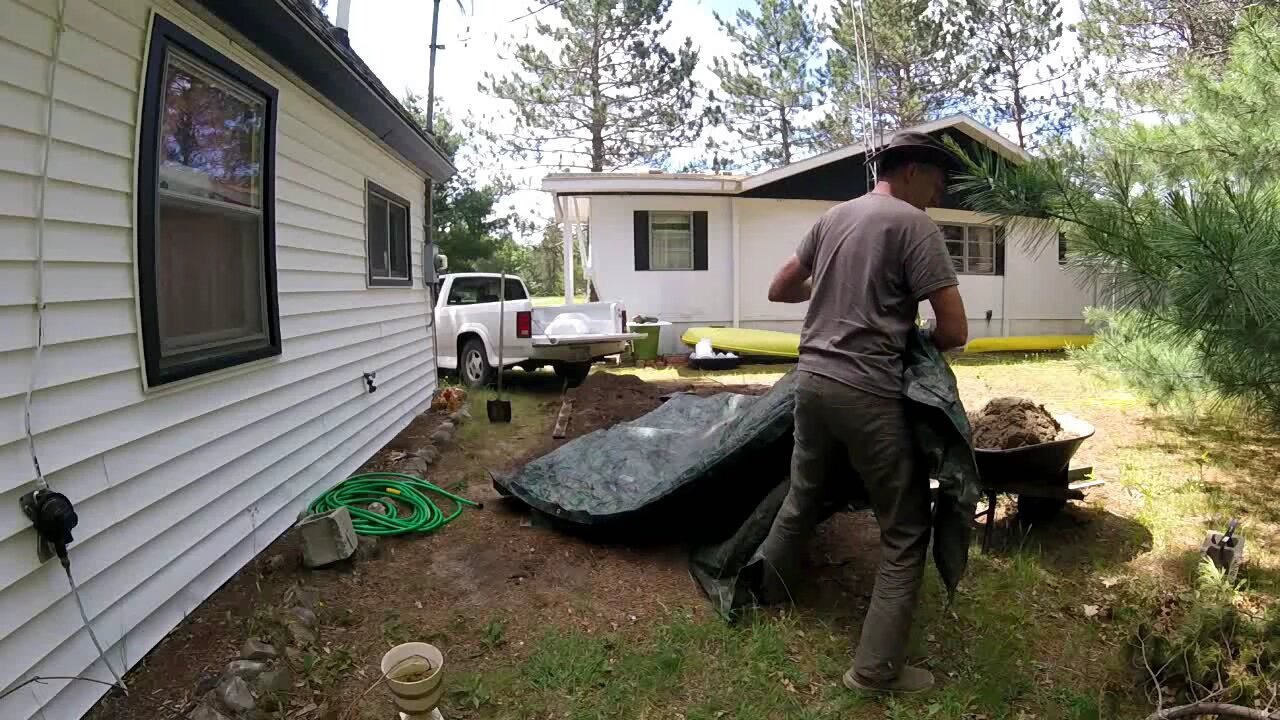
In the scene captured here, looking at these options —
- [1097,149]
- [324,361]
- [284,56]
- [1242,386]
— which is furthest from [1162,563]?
[284,56]

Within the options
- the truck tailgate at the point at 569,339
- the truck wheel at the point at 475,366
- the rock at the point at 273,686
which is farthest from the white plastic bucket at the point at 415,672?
the truck wheel at the point at 475,366

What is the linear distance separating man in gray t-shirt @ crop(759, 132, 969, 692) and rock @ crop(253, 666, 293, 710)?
202 centimetres

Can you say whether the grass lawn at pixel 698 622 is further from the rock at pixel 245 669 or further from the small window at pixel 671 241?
the small window at pixel 671 241

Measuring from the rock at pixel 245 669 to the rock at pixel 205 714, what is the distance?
0.51ft

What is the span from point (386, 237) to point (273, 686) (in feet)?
15.8

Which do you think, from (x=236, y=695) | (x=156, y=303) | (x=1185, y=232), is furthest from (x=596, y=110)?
(x=236, y=695)

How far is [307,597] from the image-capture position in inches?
121

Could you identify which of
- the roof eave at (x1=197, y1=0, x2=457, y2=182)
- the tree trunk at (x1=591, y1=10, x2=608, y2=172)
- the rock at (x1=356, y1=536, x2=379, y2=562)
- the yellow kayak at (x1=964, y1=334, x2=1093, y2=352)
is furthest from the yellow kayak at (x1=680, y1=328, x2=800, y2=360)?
the tree trunk at (x1=591, y1=10, x2=608, y2=172)

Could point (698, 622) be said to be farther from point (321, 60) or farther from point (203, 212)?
point (321, 60)

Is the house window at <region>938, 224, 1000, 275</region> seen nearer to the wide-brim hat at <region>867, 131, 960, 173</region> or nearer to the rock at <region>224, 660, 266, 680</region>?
the wide-brim hat at <region>867, 131, 960, 173</region>

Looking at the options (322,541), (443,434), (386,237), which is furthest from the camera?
(386,237)

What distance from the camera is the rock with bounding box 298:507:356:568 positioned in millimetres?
3383

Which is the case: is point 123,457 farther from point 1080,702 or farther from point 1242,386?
point 1242,386

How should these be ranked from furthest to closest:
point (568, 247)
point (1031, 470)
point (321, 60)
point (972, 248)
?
point (972, 248), point (568, 247), point (321, 60), point (1031, 470)
